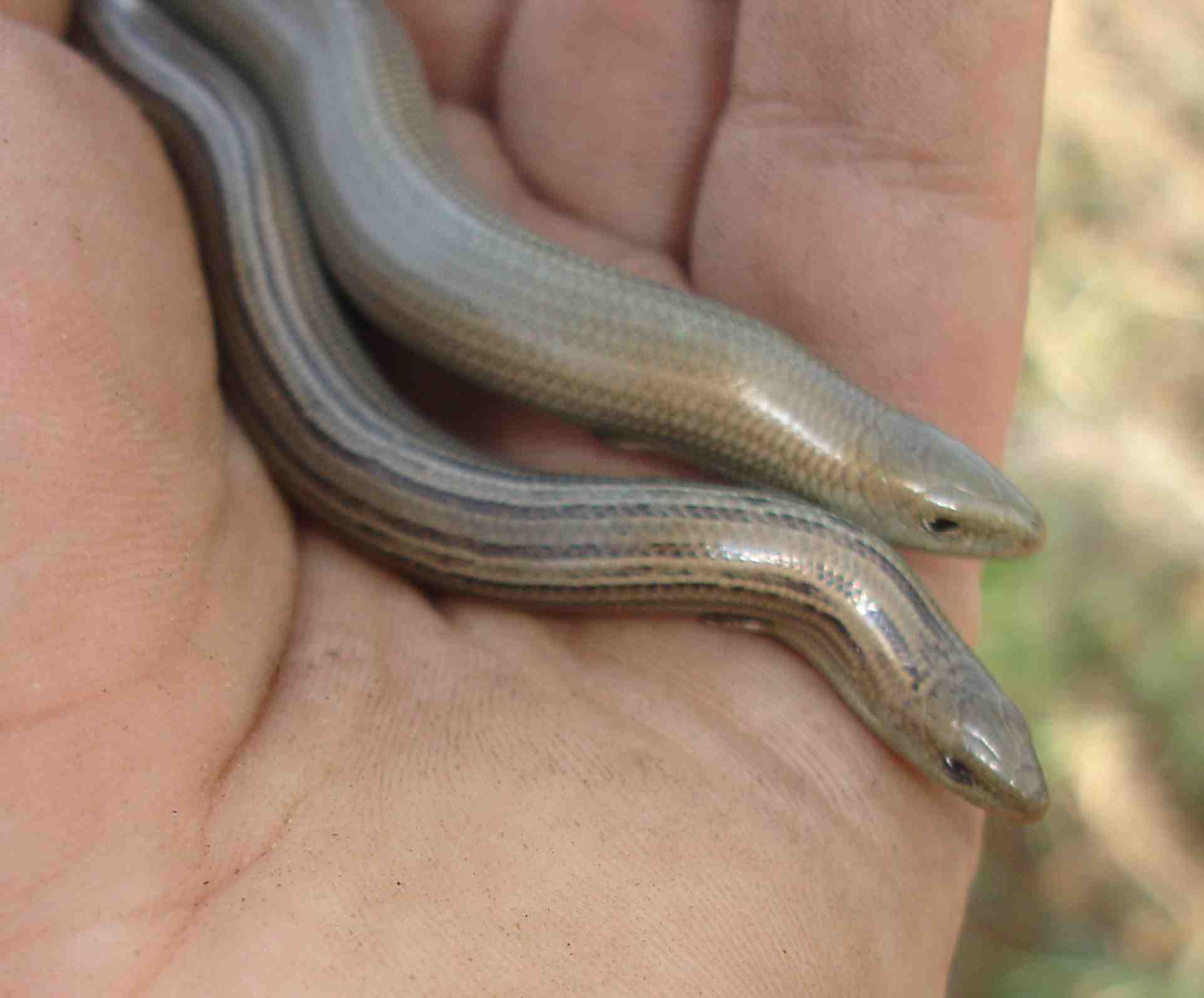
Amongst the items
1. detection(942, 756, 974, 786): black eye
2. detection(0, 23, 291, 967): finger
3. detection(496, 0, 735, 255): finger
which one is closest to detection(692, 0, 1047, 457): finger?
detection(496, 0, 735, 255): finger

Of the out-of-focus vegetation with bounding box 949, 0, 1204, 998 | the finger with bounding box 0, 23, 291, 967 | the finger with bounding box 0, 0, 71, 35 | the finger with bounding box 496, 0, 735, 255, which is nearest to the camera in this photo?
the finger with bounding box 0, 23, 291, 967

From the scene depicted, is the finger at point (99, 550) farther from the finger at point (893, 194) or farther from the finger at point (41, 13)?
the finger at point (893, 194)

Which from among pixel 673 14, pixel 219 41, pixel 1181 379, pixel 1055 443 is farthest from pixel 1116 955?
pixel 219 41

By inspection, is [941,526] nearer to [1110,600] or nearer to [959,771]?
[959,771]

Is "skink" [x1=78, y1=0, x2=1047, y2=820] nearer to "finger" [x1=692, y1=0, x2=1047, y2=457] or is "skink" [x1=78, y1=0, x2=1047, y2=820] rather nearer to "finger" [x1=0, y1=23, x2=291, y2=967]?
"finger" [x1=0, y1=23, x2=291, y2=967]

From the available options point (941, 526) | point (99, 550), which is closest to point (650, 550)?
point (941, 526)

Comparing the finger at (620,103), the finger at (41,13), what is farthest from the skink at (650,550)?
the finger at (620,103)
